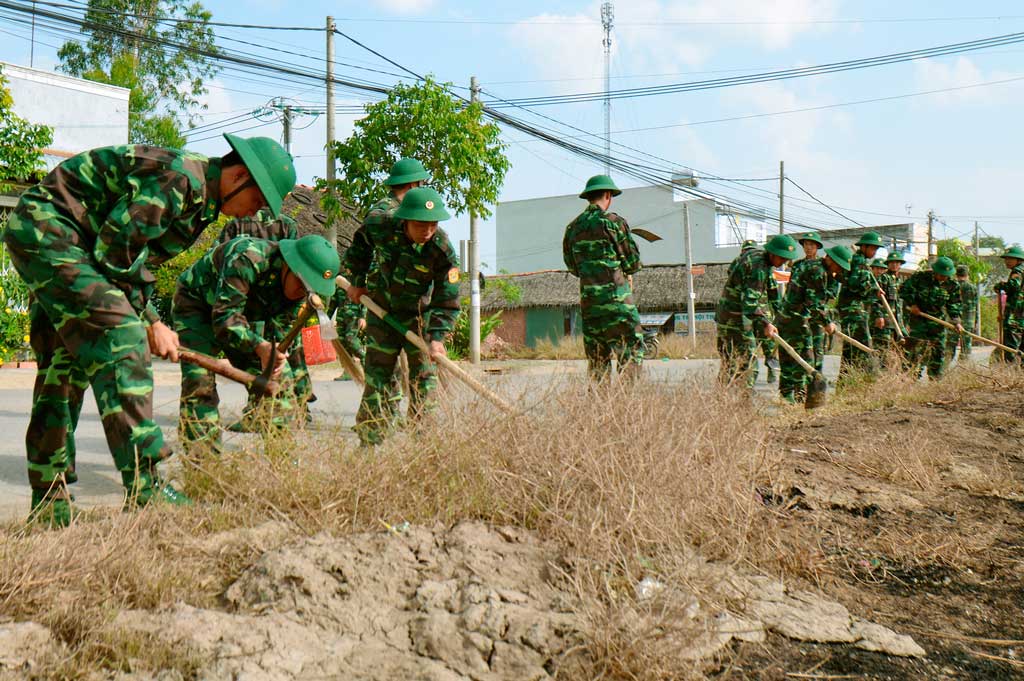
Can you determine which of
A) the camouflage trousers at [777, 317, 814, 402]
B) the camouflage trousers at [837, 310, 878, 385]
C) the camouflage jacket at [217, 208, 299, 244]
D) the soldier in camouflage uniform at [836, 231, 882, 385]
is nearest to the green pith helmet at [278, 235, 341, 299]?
the camouflage jacket at [217, 208, 299, 244]

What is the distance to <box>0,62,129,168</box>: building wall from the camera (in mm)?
20688

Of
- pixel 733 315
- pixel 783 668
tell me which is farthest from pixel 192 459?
pixel 733 315

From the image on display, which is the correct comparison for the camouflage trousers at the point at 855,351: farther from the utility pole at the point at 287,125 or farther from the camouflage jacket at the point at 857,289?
the utility pole at the point at 287,125

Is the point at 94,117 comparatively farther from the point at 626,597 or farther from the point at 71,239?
the point at 626,597

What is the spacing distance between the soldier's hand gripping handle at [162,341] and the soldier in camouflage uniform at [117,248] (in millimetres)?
99

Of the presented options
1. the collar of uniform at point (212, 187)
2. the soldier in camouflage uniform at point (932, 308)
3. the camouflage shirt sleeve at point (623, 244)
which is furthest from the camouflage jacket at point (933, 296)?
the collar of uniform at point (212, 187)

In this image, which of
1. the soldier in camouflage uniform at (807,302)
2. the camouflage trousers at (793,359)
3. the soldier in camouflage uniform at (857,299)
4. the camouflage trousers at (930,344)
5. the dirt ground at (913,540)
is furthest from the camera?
the camouflage trousers at (930,344)

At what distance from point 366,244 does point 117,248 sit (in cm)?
325

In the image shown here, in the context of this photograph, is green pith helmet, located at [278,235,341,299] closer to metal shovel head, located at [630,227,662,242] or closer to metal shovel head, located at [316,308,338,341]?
metal shovel head, located at [316,308,338,341]

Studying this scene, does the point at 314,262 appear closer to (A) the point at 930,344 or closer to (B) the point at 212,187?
(B) the point at 212,187

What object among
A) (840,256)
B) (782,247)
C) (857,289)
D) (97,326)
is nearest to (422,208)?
(97,326)

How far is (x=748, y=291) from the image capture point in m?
9.07

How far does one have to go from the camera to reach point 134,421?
3588 mm

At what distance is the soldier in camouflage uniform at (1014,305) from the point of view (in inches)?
546
